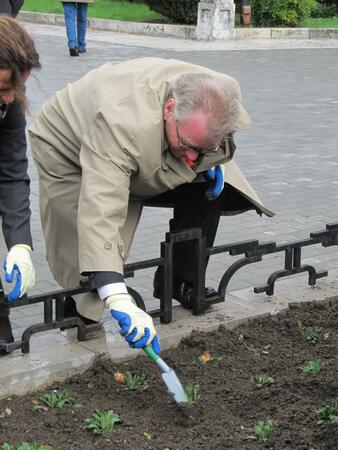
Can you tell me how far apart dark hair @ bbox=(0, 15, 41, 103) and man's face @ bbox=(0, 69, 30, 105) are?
10 millimetres

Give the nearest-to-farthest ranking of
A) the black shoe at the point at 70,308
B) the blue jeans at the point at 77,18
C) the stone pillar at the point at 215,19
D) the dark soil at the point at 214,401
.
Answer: the dark soil at the point at 214,401 → the black shoe at the point at 70,308 → the blue jeans at the point at 77,18 → the stone pillar at the point at 215,19

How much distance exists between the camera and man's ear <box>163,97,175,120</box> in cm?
307

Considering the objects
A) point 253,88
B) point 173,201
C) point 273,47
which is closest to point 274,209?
point 173,201

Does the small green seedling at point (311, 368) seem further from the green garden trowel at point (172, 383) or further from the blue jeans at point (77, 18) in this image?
the blue jeans at point (77, 18)

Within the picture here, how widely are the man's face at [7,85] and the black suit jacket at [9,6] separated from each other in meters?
2.93

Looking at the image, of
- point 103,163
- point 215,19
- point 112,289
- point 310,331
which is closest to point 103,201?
point 103,163

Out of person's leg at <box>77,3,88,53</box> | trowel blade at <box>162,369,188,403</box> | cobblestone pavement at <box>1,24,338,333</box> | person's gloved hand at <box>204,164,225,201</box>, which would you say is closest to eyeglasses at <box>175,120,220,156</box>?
person's gloved hand at <box>204,164,225,201</box>

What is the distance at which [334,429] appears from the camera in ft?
8.93

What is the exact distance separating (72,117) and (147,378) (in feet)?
3.38

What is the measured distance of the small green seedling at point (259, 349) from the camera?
3.44 meters

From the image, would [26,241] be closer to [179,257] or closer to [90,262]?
[90,262]

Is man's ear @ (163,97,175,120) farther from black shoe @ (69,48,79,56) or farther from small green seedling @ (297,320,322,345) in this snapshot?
black shoe @ (69,48,79,56)

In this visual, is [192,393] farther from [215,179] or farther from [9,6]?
[9,6]

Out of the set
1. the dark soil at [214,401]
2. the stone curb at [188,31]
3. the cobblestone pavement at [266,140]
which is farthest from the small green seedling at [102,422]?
the stone curb at [188,31]
